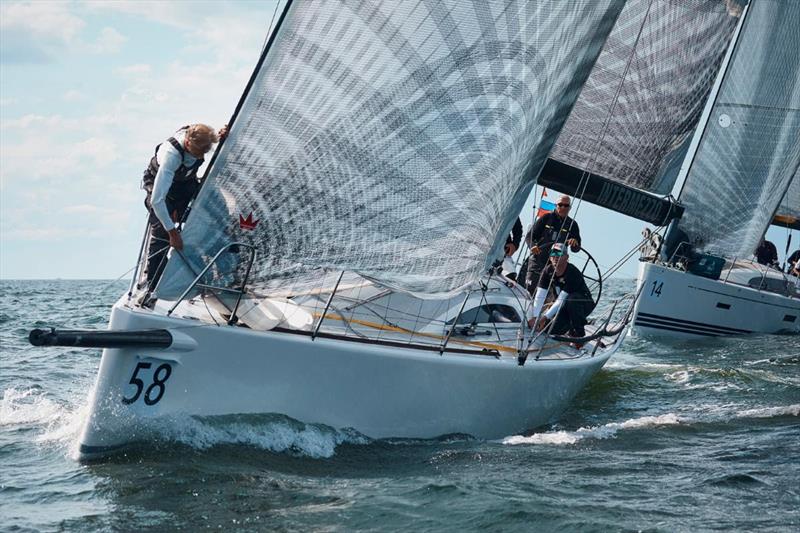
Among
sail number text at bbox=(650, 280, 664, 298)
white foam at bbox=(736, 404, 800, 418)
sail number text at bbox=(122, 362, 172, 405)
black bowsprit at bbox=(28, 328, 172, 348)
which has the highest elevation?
sail number text at bbox=(650, 280, 664, 298)

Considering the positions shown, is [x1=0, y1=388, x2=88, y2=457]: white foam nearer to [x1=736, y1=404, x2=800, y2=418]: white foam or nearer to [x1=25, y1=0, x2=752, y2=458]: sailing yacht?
[x1=25, y1=0, x2=752, y2=458]: sailing yacht

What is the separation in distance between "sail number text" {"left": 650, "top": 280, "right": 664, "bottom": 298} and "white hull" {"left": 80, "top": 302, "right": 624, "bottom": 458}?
9989mm

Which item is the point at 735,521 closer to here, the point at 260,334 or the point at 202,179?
the point at 260,334

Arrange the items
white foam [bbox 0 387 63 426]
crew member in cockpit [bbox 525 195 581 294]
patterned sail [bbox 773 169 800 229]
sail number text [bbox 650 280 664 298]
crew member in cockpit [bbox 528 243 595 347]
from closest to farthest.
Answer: white foam [bbox 0 387 63 426]
crew member in cockpit [bbox 528 243 595 347]
crew member in cockpit [bbox 525 195 581 294]
sail number text [bbox 650 280 664 298]
patterned sail [bbox 773 169 800 229]

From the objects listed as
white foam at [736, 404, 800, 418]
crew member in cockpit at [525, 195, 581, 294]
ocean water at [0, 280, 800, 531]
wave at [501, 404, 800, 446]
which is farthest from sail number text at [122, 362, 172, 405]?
white foam at [736, 404, 800, 418]

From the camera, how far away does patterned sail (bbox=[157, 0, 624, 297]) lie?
22.2ft

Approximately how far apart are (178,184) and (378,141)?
1586 millimetres

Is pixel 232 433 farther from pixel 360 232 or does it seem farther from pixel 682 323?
pixel 682 323

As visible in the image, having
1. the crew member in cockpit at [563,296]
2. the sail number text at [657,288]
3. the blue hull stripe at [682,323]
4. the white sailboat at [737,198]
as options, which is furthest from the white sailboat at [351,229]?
the blue hull stripe at [682,323]

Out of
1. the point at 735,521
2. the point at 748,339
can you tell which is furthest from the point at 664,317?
the point at 735,521

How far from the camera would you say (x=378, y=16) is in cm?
680

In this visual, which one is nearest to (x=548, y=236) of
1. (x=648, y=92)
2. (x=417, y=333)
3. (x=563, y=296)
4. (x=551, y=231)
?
(x=551, y=231)

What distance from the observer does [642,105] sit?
12961 mm

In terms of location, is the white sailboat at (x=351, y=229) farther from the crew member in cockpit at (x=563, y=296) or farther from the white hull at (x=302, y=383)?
the crew member in cockpit at (x=563, y=296)
